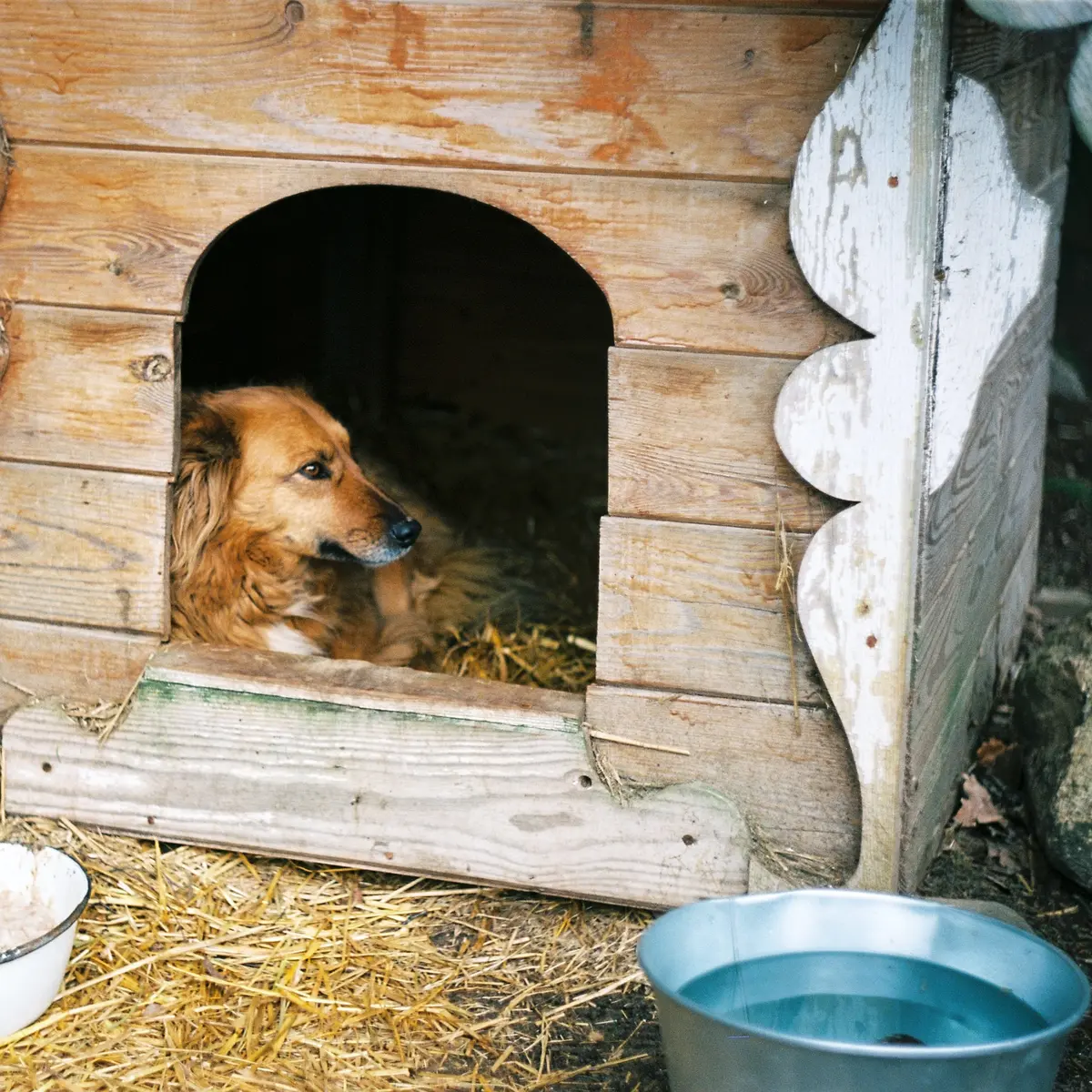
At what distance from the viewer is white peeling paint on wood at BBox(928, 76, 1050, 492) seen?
2.37 metres

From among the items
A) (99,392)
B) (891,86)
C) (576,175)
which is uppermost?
(891,86)

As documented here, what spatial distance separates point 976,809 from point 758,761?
979 mm

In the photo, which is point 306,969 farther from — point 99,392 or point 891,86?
point 891,86

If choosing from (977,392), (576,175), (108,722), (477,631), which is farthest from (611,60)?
(477,631)

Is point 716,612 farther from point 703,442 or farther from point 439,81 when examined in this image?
point 439,81

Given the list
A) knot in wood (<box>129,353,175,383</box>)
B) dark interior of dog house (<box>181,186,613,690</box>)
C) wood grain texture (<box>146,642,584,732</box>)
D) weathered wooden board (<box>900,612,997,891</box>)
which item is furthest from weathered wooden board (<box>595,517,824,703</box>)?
dark interior of dog house (<box>181,186,613,690</box>)

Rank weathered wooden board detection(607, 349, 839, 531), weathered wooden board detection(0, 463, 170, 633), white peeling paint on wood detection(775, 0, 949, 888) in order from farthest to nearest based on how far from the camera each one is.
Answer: weathered wooden board detection(0, 463, 170, 633)
weathered wooden board detection(607, 349, 839, 531)
white peeling paint on wood detection(775, 0, 949, 888)

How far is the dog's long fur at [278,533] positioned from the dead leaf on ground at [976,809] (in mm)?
1521

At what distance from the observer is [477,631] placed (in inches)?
160

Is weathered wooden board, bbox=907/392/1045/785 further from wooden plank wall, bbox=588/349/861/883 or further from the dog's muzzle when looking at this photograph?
the dog's muzzle

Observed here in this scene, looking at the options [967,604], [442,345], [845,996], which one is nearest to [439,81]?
[967,604]

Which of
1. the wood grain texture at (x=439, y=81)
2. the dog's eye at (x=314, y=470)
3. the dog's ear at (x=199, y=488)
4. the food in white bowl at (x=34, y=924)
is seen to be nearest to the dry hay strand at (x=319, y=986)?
the food in white bowl at (x=34, y=924)

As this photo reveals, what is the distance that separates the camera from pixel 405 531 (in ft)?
11.8

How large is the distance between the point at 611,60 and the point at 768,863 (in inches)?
60.5
